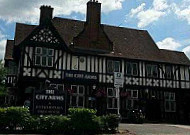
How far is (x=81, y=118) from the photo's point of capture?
14383mm

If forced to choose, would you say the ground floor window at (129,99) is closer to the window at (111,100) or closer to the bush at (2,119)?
the window at (111,100)

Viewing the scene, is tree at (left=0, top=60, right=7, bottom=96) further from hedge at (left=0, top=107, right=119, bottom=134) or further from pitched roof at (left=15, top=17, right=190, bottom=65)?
hedge at (left=0, top=107, right=119, bottom=134)

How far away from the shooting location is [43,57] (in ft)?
83.5

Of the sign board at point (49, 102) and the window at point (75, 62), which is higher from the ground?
the window at point (75, 62)

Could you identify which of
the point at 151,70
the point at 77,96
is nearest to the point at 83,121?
the point at 77,96

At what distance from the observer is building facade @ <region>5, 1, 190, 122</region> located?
1000 inches

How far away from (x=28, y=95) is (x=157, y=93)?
13.2m

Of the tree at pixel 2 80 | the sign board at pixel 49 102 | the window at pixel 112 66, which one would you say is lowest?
the sign board at pixel 49 102

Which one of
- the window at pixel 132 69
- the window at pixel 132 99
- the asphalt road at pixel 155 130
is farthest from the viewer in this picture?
the window at pixel 132 69

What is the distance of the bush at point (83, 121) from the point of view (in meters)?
14.2

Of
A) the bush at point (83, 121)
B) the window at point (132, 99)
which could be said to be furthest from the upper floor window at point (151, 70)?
the bush at point (83, 121)

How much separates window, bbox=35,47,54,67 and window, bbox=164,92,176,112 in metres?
12.9

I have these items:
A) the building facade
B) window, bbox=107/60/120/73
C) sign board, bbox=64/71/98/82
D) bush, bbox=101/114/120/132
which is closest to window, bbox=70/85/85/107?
the building facade

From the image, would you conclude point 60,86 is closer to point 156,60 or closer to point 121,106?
point 121,106
